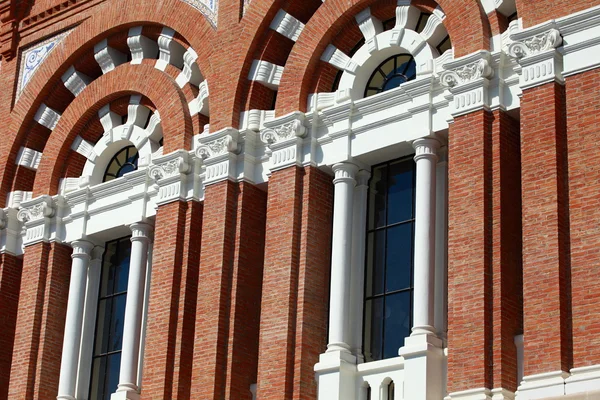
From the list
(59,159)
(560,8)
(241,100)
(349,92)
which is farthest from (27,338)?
(560,8)

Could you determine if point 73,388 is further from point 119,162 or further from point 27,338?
point 119,162

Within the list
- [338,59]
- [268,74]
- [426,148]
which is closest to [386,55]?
[338,59]

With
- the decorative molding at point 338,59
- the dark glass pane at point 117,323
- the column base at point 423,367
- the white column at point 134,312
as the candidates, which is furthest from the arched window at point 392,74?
the dark glass pane at point 117,323

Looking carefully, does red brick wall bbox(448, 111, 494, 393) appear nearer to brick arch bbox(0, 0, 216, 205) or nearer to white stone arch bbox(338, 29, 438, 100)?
white stone arch bbox(338, 29, 438, 100)

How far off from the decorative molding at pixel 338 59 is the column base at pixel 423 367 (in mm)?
5794

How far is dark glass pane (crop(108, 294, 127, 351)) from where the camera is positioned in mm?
29969

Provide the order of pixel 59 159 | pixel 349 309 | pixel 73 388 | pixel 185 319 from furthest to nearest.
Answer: pixel 59 159
pixel 73 388
pixel 185 319
pixel 349 309

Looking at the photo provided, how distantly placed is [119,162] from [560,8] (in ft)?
37.1

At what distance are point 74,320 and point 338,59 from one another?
770cm

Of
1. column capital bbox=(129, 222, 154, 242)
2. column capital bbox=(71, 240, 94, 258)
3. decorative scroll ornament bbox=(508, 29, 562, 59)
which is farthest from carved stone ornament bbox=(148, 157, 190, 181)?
decorative scroll ornament bbox=(508, 29, 562, 59)

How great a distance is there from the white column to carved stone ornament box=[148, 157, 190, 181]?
1143 mm

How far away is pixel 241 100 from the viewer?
93.8 feet

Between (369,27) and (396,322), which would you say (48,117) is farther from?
(396,322)

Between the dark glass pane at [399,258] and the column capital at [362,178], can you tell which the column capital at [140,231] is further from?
the dark glass pane at [399,258]
